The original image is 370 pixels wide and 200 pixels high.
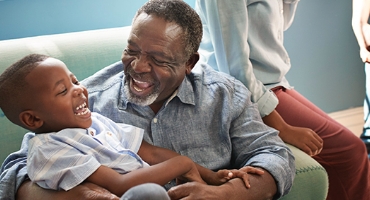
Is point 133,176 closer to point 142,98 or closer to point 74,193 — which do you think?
point 74,193

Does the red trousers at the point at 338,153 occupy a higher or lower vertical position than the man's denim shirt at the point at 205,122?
lower

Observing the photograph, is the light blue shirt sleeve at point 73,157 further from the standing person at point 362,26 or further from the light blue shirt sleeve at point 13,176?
the standing person at point 362,26

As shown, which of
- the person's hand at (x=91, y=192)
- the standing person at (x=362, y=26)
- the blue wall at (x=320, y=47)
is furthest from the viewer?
the standing person at (x=362, y=26)

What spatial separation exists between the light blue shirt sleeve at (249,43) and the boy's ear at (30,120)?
29.6 inches

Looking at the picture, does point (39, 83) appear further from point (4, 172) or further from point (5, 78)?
point (4, 172)

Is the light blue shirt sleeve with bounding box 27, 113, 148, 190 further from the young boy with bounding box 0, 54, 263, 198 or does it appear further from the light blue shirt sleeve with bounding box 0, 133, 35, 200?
the light blue shirt sleeve with bounding box 0, 133, 35, 200

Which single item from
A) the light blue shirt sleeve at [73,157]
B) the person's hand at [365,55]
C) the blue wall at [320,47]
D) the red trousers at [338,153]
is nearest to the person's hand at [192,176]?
the light blue shirt sleeve at [73,157]

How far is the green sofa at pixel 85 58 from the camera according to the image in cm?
164

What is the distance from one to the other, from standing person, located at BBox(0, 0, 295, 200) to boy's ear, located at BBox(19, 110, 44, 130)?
180 millimetres

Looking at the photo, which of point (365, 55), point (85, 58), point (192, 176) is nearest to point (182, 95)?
point (192, 176)

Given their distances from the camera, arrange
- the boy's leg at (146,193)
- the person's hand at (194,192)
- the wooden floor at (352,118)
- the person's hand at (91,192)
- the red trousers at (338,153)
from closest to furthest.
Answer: the boy's leg at (146,193)
the person's hand at (91,192)
the person's hand at (194,192)
the red trousers at (338,153)
the wooden floor at (352,118)

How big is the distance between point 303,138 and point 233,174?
0.38 m

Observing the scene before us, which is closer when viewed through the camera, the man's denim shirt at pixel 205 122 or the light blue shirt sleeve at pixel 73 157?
the light blue shirt sleeve at pixel 73 157

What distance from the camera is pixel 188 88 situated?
171cm
